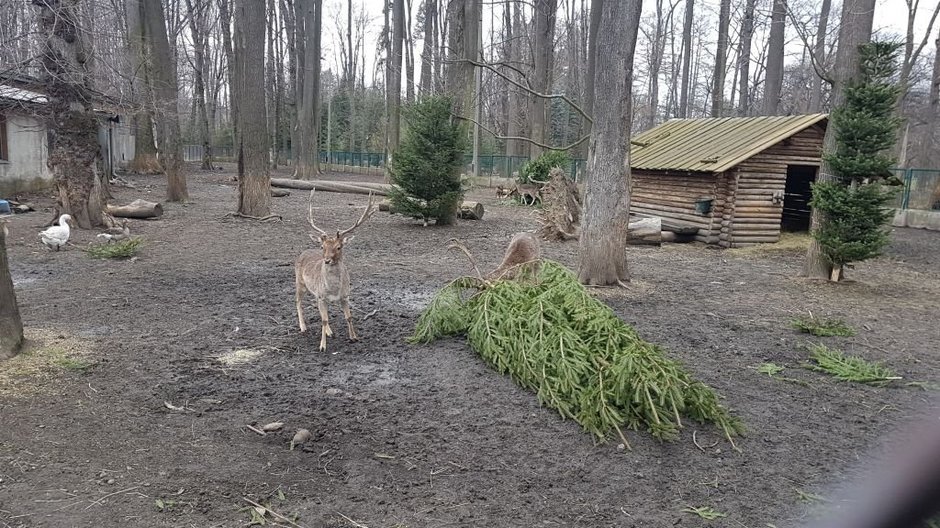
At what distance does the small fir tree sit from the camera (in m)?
15.1

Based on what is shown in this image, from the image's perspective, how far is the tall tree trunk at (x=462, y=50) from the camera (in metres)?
16.7

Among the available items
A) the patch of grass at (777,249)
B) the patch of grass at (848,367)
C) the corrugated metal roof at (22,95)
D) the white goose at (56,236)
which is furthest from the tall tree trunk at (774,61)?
the corrugated metal roof at (22,95)

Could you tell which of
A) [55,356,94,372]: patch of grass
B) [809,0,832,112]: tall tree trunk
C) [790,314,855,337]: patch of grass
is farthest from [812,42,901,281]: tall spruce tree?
[809,0,832,112]: tall tree trunk

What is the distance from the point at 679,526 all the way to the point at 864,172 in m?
7.87

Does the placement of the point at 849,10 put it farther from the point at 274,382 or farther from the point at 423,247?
the point at 274,382

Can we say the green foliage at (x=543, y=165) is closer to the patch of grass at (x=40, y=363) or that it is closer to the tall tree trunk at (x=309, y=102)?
the tall tree trunk at (x=309, y=102)

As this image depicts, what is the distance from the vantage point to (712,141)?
1559 centimetres

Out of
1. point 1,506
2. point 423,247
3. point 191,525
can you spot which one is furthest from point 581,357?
point 423,247

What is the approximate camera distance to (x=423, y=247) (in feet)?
42.5

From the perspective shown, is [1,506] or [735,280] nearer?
[1,506]

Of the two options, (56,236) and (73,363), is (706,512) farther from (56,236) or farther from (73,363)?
(56,236)

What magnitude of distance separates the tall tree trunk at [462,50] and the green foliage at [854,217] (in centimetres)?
919

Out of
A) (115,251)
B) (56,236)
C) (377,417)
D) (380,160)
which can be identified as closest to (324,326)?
(377,417)

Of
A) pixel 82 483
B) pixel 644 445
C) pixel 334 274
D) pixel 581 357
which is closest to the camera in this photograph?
pixel 82 483
